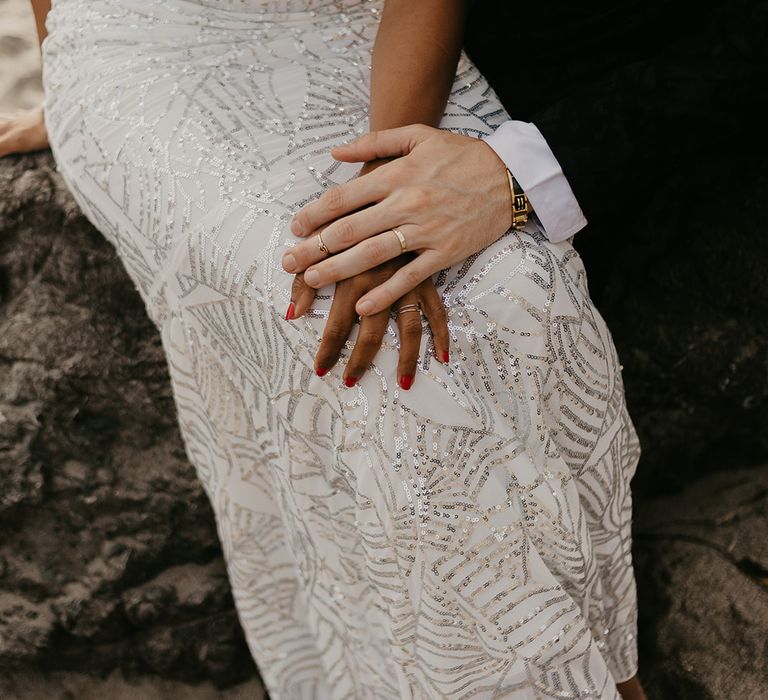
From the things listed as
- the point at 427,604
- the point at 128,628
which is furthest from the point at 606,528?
the point at 128,628

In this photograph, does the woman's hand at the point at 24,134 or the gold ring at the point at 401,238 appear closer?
the gold ring at the point at 401,238

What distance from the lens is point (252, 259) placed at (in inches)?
35.4

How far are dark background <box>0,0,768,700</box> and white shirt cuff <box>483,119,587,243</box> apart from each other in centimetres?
40

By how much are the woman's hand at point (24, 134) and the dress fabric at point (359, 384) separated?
35 centimetres

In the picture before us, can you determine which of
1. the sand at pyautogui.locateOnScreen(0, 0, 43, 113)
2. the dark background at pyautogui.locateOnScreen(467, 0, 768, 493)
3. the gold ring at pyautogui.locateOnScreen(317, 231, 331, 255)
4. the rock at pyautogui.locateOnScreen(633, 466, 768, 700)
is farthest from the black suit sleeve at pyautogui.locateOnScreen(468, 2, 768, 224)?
the sand at pyautogui.locateOnScreen(0, 0, 43, 113)

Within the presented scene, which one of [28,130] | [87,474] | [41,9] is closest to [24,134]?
[28,130]

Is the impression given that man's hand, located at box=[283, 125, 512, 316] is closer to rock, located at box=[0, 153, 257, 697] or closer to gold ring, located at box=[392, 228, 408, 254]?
gold ring, located at box=[392, 228, 408, 254]

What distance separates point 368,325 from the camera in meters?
0.84

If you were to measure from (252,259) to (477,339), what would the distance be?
250mm

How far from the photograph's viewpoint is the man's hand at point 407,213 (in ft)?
2.79

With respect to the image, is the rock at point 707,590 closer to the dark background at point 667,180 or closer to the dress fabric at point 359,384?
the dark background at point 667,180

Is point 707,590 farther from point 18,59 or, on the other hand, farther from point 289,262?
point 18,59

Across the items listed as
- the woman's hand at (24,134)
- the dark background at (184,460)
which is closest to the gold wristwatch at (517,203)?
the dark background at (184,460)

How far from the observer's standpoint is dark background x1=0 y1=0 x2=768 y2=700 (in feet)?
4.54
